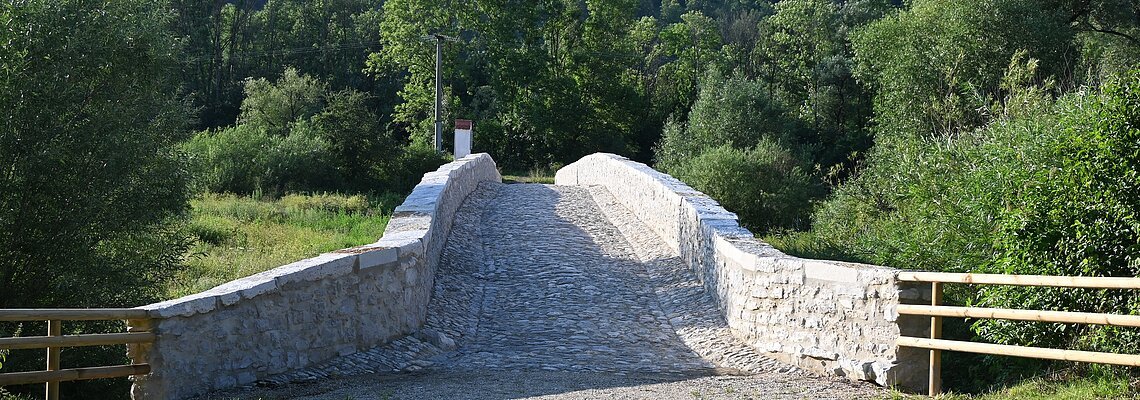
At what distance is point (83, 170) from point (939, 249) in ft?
27.7

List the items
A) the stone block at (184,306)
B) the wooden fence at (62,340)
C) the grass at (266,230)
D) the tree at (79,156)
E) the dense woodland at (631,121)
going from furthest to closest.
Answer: the grass at (266,230)
the tree at (79,156)
the dense woodland at (631,121)
the stone block at (184,306)
the wooden fence at (62,340)

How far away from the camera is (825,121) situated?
44.8 metres

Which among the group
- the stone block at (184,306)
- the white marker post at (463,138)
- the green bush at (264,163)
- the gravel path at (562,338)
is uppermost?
the white marker post at (463,138)

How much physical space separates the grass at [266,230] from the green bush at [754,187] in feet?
26.1

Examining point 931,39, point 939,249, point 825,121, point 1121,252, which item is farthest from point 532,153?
point 1121,252

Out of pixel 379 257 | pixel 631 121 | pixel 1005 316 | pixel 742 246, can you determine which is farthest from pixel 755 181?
pixel 631 121

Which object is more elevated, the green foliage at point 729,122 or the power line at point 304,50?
the power line at point 304,50

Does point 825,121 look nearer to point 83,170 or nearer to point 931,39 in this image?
point 931,39

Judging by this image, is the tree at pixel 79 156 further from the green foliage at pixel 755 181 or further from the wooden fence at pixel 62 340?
the green foliage at pixel 755 181

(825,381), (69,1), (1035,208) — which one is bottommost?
(825,381)

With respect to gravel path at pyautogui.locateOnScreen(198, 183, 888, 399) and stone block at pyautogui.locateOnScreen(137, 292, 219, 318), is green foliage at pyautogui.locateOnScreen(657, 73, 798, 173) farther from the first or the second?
stone block at pyautogui.locateOnScreen(137, 292, 219, 318)

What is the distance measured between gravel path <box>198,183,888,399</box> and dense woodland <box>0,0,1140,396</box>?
2180 millimetres

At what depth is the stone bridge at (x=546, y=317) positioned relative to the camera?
23.9 feet

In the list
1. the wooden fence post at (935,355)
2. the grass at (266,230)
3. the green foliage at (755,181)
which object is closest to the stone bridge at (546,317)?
the wooden fence post at (935,355)
